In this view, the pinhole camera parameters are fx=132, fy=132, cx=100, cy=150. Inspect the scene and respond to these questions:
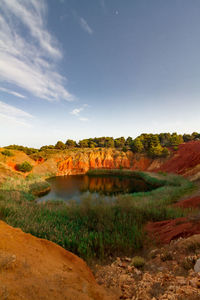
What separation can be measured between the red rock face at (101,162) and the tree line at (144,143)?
282 centimetres

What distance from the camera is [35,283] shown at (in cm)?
154

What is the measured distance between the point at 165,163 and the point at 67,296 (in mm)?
35914

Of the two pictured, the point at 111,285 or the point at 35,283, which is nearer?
the point at 35,283

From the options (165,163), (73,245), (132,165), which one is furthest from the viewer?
(132,165)

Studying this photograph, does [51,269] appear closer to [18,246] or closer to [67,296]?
[67,296]

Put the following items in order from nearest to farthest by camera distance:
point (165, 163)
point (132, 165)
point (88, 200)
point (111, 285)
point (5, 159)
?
point (111, 285) < point (88, 200) < point (5, 159) < point (165, 163) < point (132, 165)

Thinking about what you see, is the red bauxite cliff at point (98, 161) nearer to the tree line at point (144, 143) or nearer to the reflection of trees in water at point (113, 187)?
the tree line at point (144, 143)

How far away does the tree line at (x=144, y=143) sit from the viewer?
1462 inches

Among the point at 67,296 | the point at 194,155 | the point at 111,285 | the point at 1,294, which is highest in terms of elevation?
the point at 194,155

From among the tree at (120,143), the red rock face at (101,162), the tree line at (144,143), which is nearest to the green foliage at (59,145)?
the tree line at (144,143)

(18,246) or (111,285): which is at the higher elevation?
(18,246)

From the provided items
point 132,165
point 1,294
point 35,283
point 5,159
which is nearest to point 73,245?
point 35,283

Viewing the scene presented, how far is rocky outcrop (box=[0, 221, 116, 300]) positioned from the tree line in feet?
122

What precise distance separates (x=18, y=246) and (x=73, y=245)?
2.23 metres
